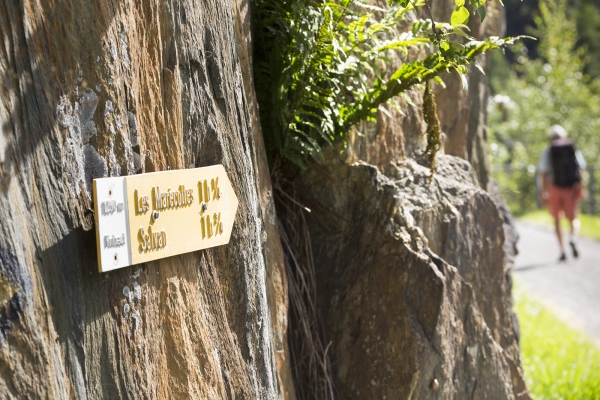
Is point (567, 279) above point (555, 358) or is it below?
above

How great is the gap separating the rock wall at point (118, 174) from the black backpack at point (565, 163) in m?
8.03

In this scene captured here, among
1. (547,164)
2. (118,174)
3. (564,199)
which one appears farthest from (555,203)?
(118,174)

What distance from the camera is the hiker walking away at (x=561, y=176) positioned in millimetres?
9656

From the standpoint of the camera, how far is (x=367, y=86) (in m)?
3.11

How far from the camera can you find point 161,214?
205 centimetres

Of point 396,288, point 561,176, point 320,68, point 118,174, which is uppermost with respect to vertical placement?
point 320,68

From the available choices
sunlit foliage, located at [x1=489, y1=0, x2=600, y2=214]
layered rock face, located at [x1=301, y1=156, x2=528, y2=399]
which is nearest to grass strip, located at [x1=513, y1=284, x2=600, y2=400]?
layered rock face, located at [x1=301, y1=156, x2=528, y2=399]

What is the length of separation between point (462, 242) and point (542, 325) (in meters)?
4.23

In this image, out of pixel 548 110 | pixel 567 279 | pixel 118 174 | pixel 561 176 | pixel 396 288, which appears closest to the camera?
pixel 118 174

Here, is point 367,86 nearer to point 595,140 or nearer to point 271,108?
point 271,108

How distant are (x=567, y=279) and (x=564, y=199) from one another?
4.35 ft

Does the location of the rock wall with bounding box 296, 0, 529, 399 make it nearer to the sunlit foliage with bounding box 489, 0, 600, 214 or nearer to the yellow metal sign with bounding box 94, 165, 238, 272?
the yellow metal sign with bounding box 94, 165, 238, 272

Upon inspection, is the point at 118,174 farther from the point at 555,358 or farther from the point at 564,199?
the point at 564,199

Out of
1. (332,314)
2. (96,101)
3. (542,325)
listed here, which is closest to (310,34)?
(96,101)
